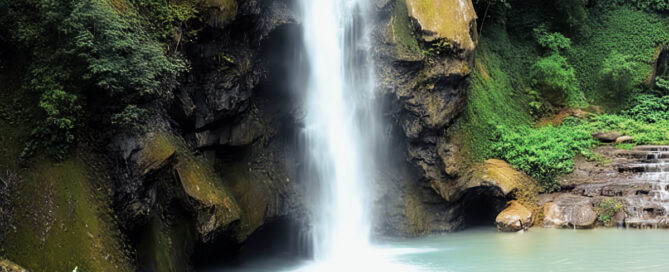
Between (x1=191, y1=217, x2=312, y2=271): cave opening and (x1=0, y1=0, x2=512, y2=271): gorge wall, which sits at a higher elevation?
(x1=0, y1=0, x2=512, y2=271): gorge wall

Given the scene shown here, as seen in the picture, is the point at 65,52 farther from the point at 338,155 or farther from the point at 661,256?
the point at 661,256

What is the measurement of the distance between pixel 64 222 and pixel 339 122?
7269 millimetres

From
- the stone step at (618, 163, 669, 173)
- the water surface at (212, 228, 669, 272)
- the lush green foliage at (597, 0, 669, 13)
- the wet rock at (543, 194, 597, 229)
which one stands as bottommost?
the water surface at (212, 228, 669, 272)

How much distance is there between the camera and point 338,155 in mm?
13344

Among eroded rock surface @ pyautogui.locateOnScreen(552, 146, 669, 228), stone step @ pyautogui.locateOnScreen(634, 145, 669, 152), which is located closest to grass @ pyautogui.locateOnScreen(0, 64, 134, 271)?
eroded rock surface @ pyautogui.locateOnScreen(552, 146, 669, 228)

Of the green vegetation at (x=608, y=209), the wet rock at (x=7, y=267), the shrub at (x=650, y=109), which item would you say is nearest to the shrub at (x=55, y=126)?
the wet rock at (x=7, y=267)

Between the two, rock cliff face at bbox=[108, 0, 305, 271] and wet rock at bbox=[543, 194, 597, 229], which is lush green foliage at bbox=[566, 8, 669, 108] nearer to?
wet rock at bbox=[543, 194, 597, 229]

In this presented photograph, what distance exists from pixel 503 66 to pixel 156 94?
13.6 metres

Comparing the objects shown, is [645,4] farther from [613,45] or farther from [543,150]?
[543,150]

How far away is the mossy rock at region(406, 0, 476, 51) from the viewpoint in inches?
531

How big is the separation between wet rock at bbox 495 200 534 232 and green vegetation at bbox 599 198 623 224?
5.25ft

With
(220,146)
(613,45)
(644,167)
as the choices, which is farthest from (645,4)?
(220,146)

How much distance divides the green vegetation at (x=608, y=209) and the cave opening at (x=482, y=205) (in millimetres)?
2234

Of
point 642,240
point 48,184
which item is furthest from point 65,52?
point 642,240
